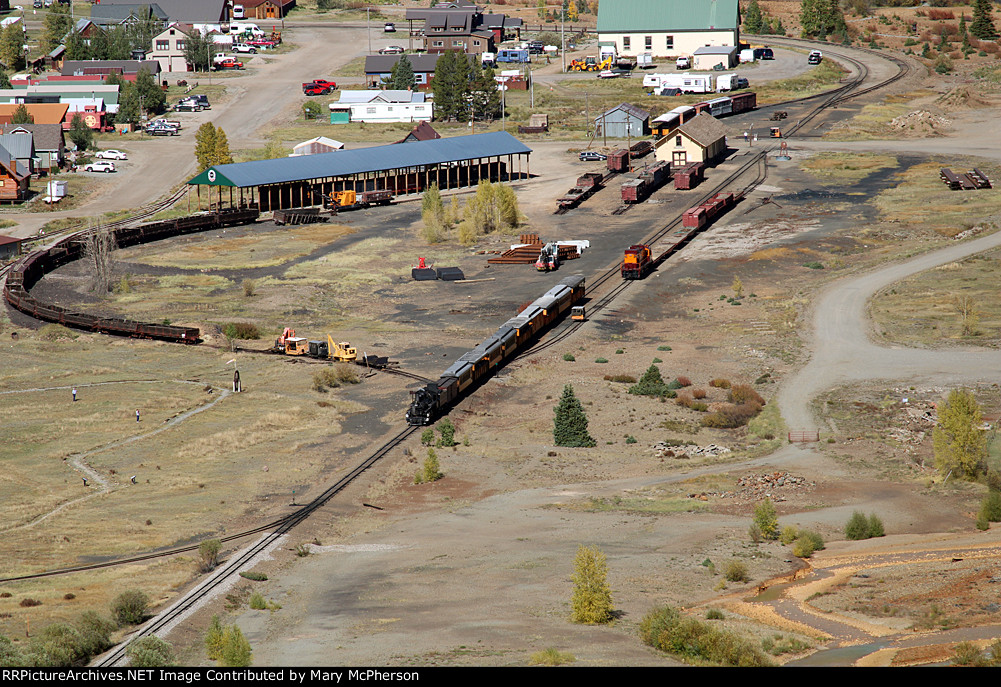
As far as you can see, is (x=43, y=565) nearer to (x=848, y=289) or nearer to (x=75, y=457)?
(x=75, y=457)

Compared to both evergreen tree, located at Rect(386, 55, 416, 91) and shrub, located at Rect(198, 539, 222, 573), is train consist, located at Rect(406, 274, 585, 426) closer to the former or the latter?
shrub, located at Rect(198, 539, 222, 573)

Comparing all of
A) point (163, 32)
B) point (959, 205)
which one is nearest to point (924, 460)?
point (959, 205)

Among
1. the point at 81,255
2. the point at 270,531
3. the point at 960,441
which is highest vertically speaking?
the point at 960,441

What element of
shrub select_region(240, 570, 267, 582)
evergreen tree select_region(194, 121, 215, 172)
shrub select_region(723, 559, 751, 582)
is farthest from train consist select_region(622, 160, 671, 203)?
shrub select_region(240, 570, 267, 582)

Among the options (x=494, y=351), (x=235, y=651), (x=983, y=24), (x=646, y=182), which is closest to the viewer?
(x=235, y=651)

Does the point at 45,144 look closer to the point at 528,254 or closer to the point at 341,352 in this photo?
the point at 528,254

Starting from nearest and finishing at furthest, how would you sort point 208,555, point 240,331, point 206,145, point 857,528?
point 208,555 < point 857,528 < point 240,331 < point 206,145

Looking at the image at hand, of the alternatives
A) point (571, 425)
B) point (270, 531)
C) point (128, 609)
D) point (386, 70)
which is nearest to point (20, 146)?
point (386, 70)
